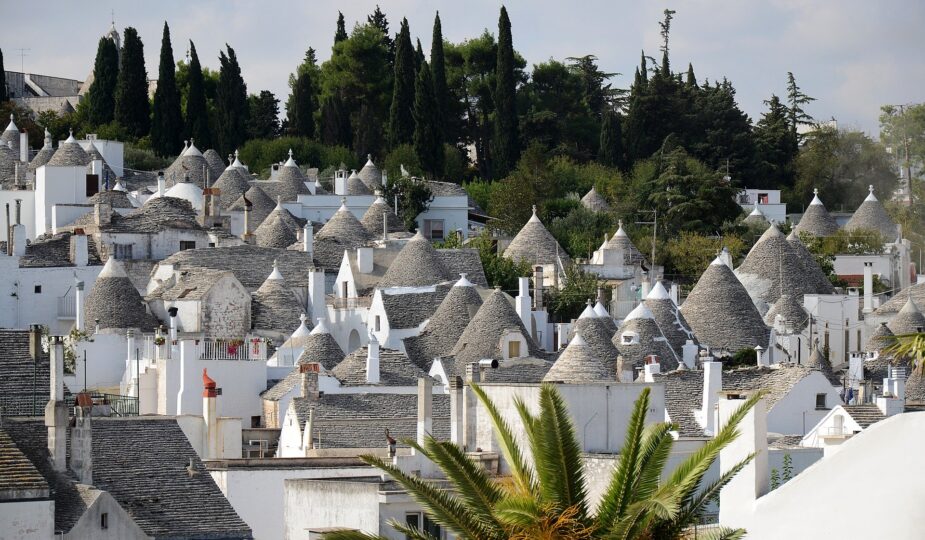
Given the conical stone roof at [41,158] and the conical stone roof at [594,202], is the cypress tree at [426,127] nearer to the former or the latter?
the conical stone roof at [594,202]

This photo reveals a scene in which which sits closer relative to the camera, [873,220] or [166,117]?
[873,220]

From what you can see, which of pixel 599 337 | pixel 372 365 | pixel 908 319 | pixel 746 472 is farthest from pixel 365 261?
pixel 746 472

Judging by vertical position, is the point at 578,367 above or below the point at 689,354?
above

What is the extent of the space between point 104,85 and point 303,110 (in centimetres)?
939

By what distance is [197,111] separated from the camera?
284 ft

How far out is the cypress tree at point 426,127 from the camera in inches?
3334

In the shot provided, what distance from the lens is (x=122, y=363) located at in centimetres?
5278

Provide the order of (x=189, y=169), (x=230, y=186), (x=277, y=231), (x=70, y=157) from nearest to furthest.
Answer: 1. (x=277, y=231)
2. (x=70, y=157)
3. (x=230, y=186)
4. (x=189, y=169)

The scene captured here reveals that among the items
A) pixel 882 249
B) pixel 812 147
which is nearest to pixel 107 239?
pixel 882 249

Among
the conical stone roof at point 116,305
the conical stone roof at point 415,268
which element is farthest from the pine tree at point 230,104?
the conical stone roof at point 116,305

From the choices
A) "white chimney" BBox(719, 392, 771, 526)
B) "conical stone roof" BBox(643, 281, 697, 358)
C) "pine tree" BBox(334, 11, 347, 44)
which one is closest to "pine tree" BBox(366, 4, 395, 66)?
"pine tree" BBox(334, 11, 347, 44)

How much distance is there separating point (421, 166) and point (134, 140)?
1020 cm

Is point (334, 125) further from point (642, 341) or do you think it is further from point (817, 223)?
point (642, 341)

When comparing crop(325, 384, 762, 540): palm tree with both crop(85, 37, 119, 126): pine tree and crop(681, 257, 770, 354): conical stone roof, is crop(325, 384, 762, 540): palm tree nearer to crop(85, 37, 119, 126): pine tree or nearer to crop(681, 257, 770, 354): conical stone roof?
crop(681, 257, 770, 354): conical stone roof
